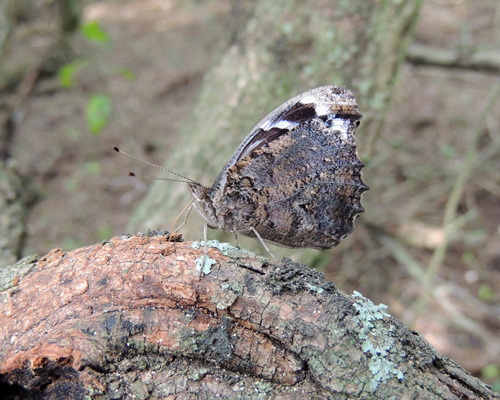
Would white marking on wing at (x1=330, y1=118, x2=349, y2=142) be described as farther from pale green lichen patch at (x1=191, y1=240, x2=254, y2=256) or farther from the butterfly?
pale green lichen patch at (x1=191, y1=240, x2=254, y2=256)

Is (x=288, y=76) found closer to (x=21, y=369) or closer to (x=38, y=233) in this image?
(x=21, y=369)

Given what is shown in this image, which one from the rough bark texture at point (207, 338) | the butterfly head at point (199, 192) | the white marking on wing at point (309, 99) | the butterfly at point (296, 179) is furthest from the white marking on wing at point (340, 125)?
the rough bark texture at point (207, 338)

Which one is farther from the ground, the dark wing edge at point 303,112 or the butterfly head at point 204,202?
the dark wing edge at point 303,112

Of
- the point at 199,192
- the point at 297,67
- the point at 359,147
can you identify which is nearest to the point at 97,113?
the point at 297,67

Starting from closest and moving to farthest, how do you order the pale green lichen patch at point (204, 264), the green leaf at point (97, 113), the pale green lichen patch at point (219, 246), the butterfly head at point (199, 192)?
the pale green lichen patch at point (204, 264) → the pale green lichen patch at point (219, 246) → the butterfly head at point (199, 192) → the green leaf at point (97, 113)

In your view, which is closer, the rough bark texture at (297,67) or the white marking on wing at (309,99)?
the white marking on wing at (309,99)

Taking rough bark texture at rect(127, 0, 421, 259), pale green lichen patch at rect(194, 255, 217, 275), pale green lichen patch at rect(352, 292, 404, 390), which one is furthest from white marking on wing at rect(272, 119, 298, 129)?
pale green lichen patch at rect(352, 292, 404, 390)

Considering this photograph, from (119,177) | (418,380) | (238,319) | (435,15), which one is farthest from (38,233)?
(435,15)

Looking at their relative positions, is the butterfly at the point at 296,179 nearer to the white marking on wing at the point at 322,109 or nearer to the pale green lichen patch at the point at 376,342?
the white marking on wing at the point at 322,109
